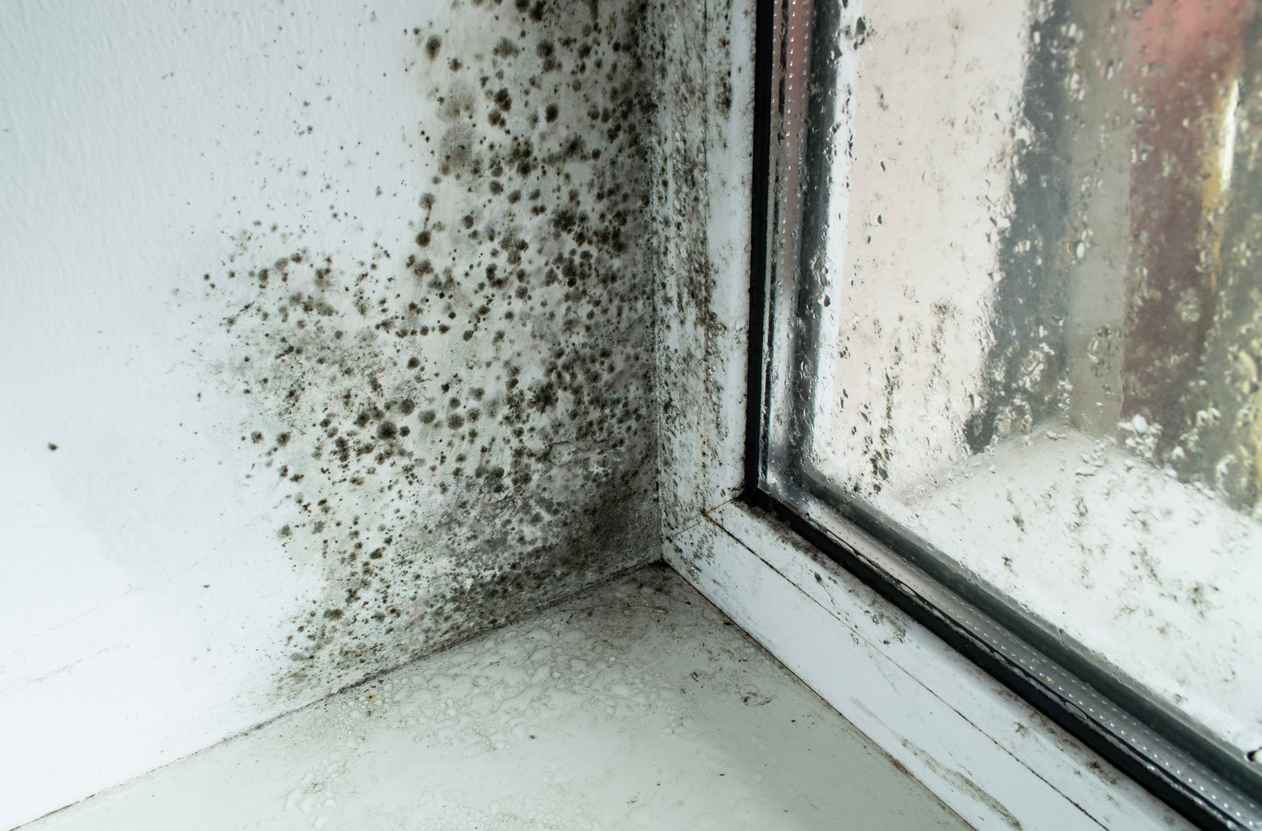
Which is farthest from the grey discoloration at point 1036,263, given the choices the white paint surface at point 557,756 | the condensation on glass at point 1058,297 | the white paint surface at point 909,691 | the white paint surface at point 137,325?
the white paint surface at point 137,325

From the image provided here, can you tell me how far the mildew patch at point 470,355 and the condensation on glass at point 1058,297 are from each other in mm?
227

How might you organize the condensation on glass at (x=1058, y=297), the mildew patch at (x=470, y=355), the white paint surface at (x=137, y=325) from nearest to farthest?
the condensation on glass at (x=1058, y=297), the white paint surface at (x=137, y=325), the mildew patch at (x=470, y=355)

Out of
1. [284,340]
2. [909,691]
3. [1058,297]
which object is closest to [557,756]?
[909,691]

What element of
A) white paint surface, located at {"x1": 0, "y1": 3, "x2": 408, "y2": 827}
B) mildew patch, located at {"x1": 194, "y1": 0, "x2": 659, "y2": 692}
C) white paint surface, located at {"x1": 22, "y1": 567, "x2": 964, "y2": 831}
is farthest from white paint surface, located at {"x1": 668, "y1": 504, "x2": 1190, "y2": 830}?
white paint surface, located at {"x1": 0, "y1": 3, "x2": 408, "y2": 827}

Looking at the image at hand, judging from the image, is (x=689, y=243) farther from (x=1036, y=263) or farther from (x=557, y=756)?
(x=557, y=756)

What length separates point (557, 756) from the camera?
116 cm

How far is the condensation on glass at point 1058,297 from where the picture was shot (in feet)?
2.40

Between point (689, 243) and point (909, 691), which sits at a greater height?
point (689, 243)

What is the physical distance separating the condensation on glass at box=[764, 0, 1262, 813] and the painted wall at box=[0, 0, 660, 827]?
27 centimetres

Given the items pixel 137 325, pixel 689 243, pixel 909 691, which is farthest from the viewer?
pixel 689 243

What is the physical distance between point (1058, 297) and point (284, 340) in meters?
0.73

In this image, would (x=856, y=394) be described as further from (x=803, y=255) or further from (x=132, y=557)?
(x=132, y=557)

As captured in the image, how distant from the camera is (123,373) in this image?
958 mm

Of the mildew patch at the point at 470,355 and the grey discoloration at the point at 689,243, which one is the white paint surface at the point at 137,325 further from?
the grey discoloration at the point at 689,243
